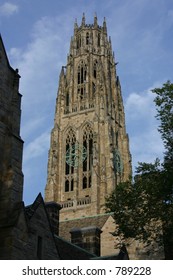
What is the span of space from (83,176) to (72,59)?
78.7ft

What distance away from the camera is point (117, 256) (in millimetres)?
22266

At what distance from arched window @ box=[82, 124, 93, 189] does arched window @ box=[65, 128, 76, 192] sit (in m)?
1.76

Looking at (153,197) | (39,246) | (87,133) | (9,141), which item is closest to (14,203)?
(39,246)

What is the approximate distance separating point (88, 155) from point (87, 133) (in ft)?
12.8

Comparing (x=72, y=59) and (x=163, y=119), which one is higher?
(x=72, y=59)

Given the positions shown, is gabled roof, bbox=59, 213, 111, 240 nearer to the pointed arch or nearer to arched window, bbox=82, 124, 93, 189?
arched window, bbox=82, 124, 93, 189

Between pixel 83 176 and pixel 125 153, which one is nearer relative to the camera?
pixel 83 176

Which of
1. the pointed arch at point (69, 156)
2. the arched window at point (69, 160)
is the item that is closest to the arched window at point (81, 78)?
the pointed arch at point (69, 156)

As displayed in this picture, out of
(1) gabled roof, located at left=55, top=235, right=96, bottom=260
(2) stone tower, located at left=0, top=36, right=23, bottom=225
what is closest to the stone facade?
(2) stone tower, located at left=0, top=36, right=23, bottom=225

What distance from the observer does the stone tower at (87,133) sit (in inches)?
2653

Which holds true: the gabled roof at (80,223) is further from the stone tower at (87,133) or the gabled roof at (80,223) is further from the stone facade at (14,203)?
the stone facade at (14,203)

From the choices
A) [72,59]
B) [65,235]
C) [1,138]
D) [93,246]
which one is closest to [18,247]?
[1,138]

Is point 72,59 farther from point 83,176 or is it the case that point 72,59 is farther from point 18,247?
point 18,247

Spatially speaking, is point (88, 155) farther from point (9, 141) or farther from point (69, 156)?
point (9, 141)
